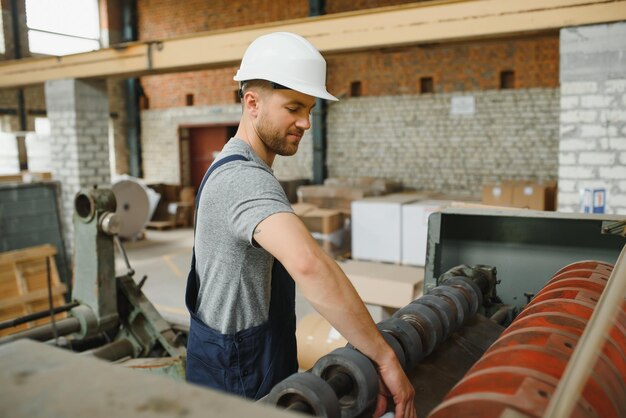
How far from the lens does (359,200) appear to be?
771 cm

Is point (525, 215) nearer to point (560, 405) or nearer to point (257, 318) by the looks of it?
point (257, 318)

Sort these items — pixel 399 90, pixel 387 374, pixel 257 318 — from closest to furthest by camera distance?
pixel 387 374 < pixel 257 318 < pixel 399 90

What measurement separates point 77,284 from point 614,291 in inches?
133

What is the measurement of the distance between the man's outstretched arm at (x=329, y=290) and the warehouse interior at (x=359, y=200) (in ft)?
0.18

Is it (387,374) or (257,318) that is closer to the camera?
(387,374)

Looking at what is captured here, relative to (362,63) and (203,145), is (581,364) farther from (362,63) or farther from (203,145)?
(203,145)

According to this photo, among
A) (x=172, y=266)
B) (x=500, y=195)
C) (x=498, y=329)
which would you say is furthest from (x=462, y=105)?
(x=498, y=329)

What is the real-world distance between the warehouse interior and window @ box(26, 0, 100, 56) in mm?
50

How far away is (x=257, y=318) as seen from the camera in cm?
181

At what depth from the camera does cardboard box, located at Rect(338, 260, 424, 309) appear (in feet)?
12.5

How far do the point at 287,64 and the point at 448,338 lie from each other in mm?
1286

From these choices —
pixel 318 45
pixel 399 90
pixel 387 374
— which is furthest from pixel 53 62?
pixel 387 374

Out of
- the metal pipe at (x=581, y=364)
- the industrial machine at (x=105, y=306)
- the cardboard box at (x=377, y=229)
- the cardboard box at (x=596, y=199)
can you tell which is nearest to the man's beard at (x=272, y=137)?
Result: the metal pipe at (x=581, y=364)

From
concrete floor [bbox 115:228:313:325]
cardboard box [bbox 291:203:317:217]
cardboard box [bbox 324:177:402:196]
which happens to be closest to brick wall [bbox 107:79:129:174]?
concrete floor [bbox 115:228:313:325]
